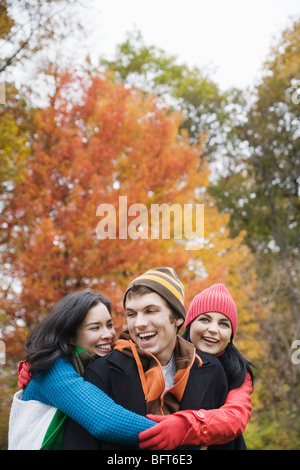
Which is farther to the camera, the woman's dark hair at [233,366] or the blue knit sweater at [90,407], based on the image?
the woman's dark hair at [233,366]

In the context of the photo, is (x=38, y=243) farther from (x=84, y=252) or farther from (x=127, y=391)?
(x=127, y=391)

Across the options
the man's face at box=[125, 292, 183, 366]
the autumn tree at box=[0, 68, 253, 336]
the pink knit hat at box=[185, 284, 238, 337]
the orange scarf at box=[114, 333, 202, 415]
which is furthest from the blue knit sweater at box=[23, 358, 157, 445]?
the autumn tree at box=[0, 68, 253, 336]

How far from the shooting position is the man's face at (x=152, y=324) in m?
2.03

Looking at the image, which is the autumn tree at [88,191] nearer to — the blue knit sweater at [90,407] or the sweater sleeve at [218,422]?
the blue knit sweater at [90,407]

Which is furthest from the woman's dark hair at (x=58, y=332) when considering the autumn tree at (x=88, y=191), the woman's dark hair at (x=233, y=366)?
the autumn tree at (x=88, y=191)

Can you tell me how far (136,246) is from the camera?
23.6 feet

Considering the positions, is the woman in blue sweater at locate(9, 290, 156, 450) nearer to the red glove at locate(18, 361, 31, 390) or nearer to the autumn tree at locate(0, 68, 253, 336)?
the red glove at locate(18, 361, 31, 390)

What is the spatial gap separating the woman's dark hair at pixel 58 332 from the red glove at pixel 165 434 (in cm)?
57

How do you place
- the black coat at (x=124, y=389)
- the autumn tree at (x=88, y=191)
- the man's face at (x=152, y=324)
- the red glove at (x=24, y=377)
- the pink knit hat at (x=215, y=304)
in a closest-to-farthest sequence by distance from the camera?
the black coat at (x=124, y=389), the man's face at (x=152, y=324), the red glove at (x=24, y=377), the pink knit hat at (x=215, y=304), the autumn tree at (x=88, y=191)

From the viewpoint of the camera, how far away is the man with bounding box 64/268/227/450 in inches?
75.0

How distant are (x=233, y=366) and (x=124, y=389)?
2.32 feet

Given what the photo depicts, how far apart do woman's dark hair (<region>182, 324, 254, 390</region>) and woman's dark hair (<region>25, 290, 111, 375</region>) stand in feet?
2.57

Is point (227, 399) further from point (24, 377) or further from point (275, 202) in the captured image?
point (275, 202)
